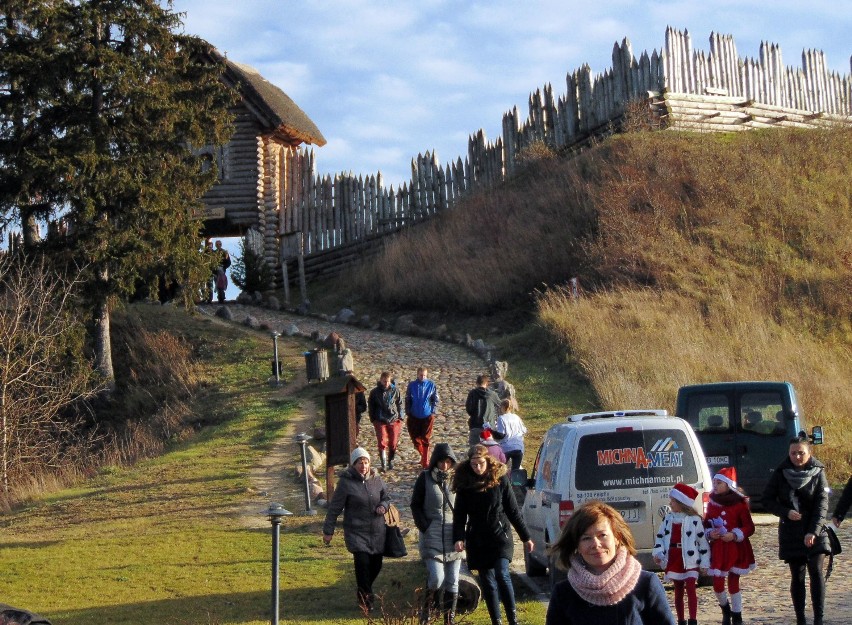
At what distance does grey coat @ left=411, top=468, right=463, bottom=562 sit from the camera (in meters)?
11.4

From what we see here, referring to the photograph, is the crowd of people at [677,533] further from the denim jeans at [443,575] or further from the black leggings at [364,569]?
the black leggings at [364,569]

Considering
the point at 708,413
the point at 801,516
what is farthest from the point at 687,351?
the point at 801,516

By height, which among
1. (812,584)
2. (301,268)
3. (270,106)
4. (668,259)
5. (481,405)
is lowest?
(812,584)

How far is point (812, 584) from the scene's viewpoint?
10.8m

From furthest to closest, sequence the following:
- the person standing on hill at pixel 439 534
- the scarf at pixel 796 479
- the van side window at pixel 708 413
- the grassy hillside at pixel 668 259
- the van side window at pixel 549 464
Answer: the grassy hillside at pixel 668 259
the van side window at pixel 708 413
the van side window at pixel 549 464
the person standing on hill at pixel 439 534
the scarf at pixel 796 479

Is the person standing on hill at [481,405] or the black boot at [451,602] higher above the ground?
the person standing on hill at [481,405]

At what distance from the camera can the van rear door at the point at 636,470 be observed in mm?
12391

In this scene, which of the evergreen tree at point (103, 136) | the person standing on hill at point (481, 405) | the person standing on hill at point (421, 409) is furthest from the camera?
the evergreen tree at point (103, 136)

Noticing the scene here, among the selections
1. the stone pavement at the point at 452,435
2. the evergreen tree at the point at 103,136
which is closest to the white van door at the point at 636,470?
the stone pavement at the point at 452,435

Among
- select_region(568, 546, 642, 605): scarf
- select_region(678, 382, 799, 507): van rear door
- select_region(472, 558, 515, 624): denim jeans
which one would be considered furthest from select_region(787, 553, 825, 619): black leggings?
select_region(678, 382, 799, 507): van rear door

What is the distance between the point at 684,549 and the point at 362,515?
3288mm

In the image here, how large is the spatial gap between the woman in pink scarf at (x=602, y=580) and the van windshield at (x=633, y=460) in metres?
6.96

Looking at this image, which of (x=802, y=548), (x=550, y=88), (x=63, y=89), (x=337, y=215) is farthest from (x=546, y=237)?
(x=802, y=548)

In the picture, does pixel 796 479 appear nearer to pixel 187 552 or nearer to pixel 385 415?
pixel 187 552
